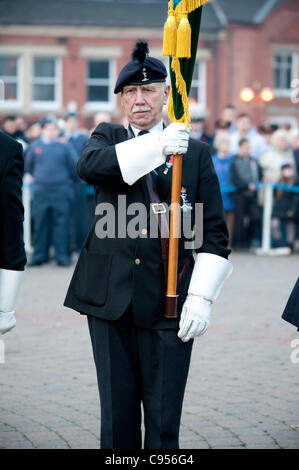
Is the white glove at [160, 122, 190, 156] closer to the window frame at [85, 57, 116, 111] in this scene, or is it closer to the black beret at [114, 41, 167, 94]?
the black beret at [114, 41, 167, 94]

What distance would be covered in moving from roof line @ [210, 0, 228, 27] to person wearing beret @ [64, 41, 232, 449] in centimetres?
3103

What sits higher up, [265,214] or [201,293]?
[265,214]

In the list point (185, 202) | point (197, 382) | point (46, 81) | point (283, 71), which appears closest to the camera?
point (185, 202)

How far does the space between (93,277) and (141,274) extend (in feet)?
0.74

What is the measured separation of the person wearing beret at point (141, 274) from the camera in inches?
159

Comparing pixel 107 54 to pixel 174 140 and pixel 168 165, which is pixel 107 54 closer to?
pixel 168 165

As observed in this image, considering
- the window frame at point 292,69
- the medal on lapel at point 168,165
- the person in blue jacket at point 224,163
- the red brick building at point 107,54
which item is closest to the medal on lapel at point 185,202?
the medal on lapel at point 168,165

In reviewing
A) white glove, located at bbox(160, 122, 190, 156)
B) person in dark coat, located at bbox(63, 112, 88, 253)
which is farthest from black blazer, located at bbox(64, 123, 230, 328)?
person in dark coat, located at bbox(63, 112, 88, 253)

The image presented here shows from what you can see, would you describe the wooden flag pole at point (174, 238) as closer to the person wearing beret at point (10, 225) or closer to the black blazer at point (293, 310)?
the person wearing beret at point (10, 225)

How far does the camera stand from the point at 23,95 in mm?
33438

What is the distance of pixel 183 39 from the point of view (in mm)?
4027

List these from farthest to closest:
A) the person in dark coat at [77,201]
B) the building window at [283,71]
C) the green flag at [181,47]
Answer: the building window at [283,71], the person in dark coat at [77,201], the green flag at [181,47]

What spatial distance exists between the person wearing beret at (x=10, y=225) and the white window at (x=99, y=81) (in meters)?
30.2

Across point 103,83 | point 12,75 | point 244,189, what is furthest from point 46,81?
point 244,189
